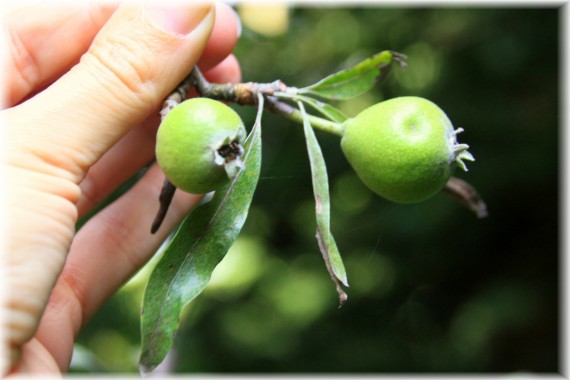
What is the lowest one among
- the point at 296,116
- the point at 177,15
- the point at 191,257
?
the point at 191,257

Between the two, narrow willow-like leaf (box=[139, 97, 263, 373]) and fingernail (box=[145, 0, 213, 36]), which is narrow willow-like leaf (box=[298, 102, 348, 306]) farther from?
fingernail (box=[145, 0, 213, 36])

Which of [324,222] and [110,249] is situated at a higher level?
[324,222]

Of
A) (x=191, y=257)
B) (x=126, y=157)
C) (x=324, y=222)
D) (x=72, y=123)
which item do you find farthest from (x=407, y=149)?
(x=126, y=157)

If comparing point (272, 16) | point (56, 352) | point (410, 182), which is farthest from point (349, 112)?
point (56, 352)

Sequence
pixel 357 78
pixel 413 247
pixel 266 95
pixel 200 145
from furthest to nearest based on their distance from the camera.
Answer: pixel 413 247
pixel 357 78
pixel 266 95
pixel 200 145

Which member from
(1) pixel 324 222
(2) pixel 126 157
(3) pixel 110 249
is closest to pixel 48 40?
(2) pixel 126 157

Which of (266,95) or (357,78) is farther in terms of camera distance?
(357,78)

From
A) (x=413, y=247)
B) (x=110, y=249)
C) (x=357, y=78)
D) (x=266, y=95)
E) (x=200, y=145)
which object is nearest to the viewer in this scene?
(x=200, y=145)

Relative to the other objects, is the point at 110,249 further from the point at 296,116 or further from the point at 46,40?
the point at 296,116

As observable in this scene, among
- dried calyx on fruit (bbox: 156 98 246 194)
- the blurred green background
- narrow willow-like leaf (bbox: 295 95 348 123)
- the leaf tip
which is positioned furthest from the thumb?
the blurred green background
